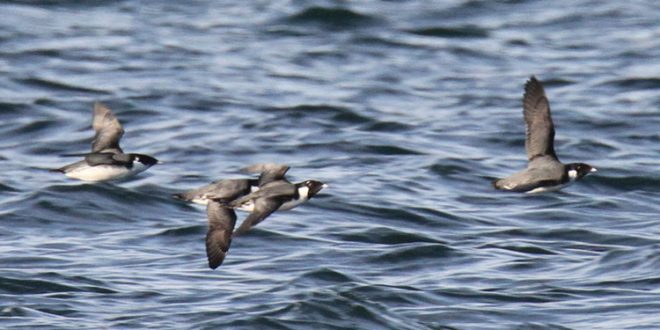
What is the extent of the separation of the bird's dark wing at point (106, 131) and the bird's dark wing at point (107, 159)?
442 millimetres

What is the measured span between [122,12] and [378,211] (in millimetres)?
13773

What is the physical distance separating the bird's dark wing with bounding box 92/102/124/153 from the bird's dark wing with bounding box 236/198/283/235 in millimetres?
3414

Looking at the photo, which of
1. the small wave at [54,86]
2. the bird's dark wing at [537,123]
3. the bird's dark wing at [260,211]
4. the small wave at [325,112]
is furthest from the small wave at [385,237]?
the small wave at [54,86]

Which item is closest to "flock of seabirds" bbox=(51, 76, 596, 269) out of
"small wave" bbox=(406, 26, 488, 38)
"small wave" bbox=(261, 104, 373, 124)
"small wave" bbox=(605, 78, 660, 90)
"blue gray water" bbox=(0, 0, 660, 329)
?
"blue gray water" bbox=(0, 0, 660, 329)

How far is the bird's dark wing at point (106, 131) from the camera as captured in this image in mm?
16922

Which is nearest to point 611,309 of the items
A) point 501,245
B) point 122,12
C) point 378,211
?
point 501,245

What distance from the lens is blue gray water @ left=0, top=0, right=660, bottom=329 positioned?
15422 mm

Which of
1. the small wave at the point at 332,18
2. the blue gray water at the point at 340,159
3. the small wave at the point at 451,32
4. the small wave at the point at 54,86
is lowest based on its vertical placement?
the blue gray water at the point at 340,159

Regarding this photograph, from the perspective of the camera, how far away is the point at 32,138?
22.7 m

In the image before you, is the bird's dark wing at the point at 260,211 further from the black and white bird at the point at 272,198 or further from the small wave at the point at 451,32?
the small wave at the point at 451,32

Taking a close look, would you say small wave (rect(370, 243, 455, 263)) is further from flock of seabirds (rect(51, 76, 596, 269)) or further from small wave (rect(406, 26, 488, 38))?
small wave (rect(406, 26, 488, 38))

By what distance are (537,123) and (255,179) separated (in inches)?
116

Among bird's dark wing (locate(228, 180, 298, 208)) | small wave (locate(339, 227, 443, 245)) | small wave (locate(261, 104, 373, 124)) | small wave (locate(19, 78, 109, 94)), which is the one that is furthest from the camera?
small wave (locate(19, 78, 109, 94))

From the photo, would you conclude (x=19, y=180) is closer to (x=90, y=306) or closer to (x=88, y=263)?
(x=88, y=263)
